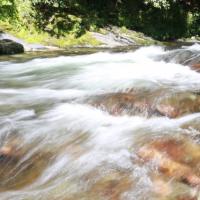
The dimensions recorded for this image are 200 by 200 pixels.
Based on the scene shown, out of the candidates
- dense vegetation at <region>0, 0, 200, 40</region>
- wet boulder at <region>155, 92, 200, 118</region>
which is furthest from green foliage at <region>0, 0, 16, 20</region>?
wet boulder at <region>155, 92, 200, 118</region>

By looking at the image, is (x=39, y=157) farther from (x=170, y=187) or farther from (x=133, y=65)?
(x=133, y=65)

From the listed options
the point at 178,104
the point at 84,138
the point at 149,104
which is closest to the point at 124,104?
the point at 149,104

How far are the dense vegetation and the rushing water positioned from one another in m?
8.73

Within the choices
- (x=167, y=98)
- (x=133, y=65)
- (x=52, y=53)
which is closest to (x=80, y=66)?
(x=133, y=65)

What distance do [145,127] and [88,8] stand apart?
15860mm

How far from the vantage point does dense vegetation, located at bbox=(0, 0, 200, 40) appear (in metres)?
18.1

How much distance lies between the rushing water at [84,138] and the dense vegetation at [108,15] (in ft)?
28.7

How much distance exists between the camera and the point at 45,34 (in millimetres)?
17625

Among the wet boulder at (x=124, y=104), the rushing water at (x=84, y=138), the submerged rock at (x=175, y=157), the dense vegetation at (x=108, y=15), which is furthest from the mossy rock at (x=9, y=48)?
the submerged rock at (x=175, y=157)

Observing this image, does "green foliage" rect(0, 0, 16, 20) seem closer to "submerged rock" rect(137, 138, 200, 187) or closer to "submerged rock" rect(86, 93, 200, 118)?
"submerged rock" rect(86, 93, 200, 118)

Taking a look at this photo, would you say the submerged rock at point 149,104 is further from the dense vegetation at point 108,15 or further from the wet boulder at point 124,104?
the dense vegetation at point 108,15

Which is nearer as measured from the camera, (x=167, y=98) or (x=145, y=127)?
(x=145, y=127)

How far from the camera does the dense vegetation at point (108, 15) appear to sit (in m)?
18.1

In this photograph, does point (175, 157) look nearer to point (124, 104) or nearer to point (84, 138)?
point (84, 138)
